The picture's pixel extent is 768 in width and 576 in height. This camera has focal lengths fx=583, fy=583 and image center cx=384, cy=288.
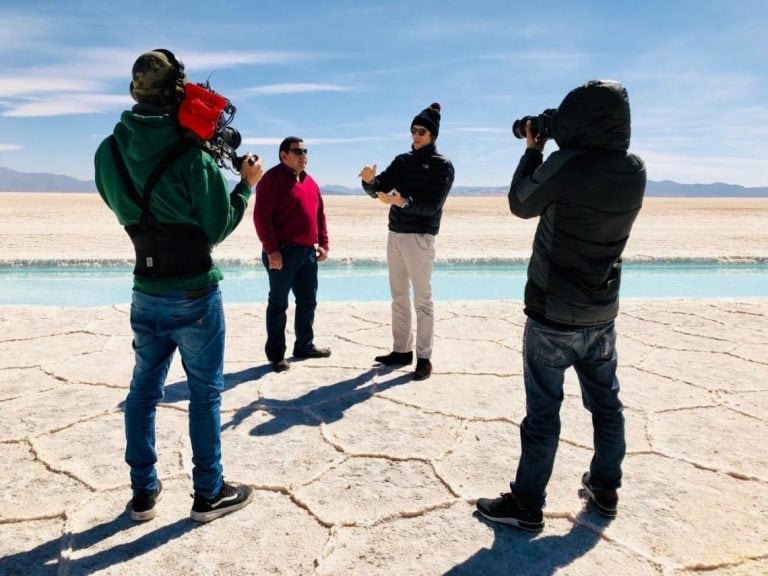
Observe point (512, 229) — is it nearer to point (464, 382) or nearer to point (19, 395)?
point (464, 382)

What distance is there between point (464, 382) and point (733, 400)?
5.64ft

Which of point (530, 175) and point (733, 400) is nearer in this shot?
point (530, 175)

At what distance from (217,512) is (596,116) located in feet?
6.85

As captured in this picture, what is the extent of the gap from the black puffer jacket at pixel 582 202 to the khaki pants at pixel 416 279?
1.84m

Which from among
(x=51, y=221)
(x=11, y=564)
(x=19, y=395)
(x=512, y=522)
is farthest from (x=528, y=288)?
(x=51, y=221)

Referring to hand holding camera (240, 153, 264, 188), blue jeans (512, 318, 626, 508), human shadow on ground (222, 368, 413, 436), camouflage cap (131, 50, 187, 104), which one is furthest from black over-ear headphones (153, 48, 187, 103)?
human shadow on ground (222, 368, 413, 436)

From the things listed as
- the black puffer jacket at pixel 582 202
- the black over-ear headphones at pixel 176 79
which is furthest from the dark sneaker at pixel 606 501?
the black over-ear headphones at pixel 176 79

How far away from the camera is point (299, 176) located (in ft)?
14.1

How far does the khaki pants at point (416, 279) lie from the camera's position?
4.04 meters

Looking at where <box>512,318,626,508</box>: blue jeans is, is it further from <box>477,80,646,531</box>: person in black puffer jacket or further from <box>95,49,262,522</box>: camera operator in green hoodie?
<box>95,49,262,522</box>: camera operator in green hoodie

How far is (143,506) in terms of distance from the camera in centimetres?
237

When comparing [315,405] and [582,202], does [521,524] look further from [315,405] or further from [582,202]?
[315,405]

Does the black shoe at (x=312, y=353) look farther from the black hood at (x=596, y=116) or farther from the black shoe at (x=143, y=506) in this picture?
the black hood at (x=596, y=116)

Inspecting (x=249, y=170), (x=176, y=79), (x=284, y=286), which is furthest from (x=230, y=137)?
(x=284, y=286)
